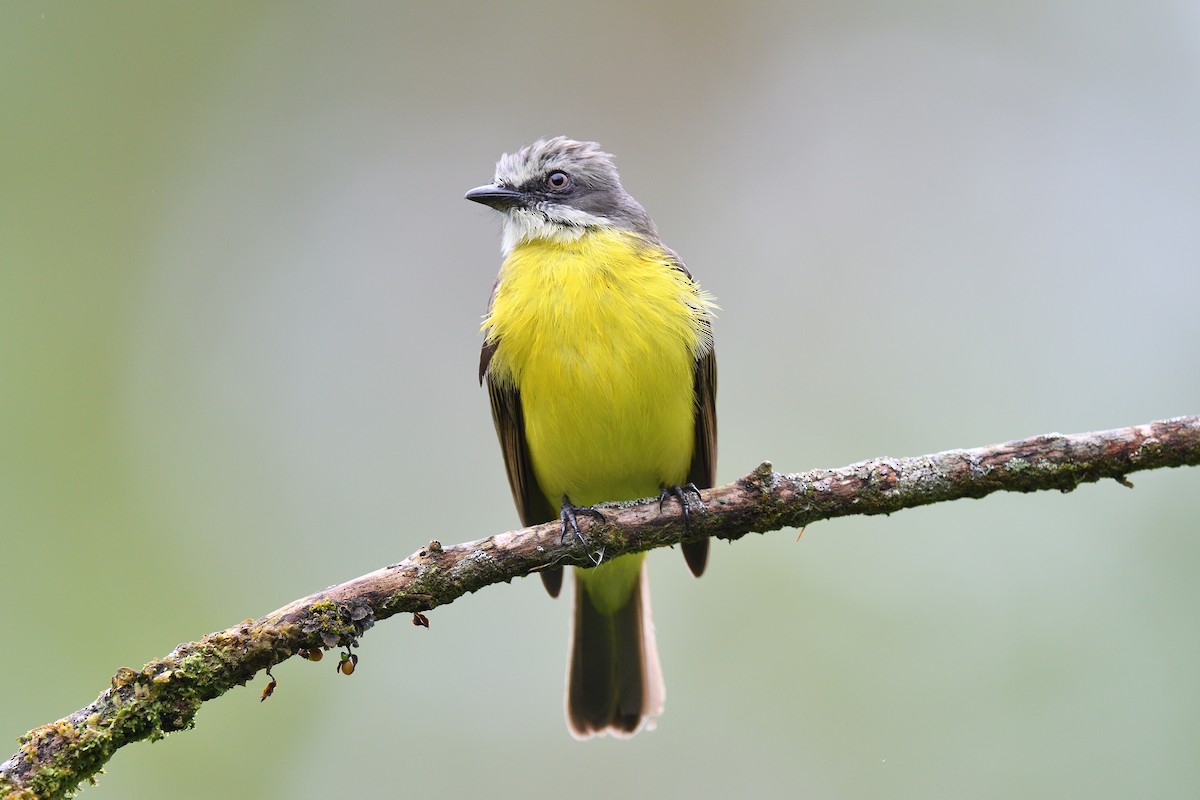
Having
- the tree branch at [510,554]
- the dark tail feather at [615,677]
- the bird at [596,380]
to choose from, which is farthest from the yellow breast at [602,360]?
the dark tail feather at [615,677]

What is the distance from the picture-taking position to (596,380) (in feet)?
14.0

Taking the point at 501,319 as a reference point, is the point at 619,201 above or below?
above

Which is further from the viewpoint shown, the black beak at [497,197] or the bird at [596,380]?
the black beak at [497,197]

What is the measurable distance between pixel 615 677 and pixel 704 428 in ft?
4.70

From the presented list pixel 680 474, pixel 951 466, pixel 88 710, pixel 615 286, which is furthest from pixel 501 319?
pixel 88 710

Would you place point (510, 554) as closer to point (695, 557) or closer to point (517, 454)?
point (517, 454)

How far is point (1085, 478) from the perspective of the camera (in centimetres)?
324

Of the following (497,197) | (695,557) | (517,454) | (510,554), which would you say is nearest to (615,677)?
(695,557)

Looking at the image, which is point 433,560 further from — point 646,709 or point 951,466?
point 646,709

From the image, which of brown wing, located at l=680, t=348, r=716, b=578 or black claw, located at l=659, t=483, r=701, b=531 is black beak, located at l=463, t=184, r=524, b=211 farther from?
black claw, located at l=659, t=483, r=701, b=531

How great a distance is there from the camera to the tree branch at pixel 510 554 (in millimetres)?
2592

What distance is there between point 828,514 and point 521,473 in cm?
180

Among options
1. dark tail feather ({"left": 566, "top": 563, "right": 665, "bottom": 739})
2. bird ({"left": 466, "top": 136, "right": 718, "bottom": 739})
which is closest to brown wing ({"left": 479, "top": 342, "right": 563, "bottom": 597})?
bird ({"left": 466, "top": 136, "right": 718, "bottom": 739})

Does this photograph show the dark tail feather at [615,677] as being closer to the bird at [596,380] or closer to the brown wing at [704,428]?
the bird at [596,380]
